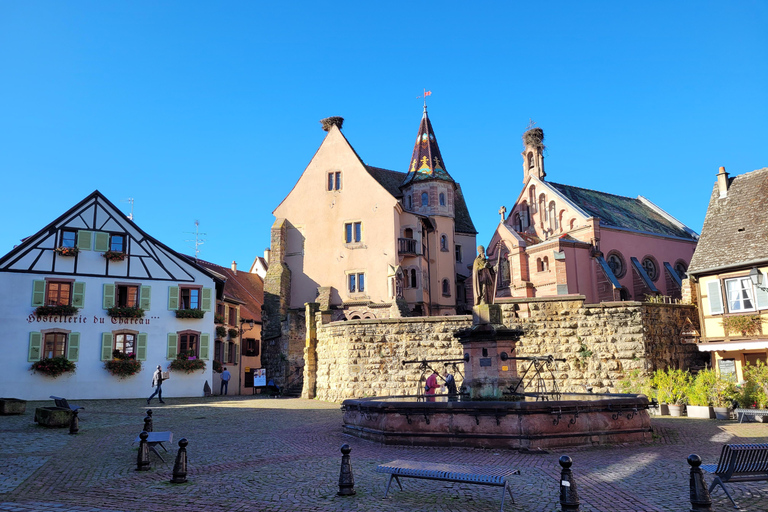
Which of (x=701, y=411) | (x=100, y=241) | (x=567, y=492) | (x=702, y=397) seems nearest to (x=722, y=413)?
(x=701, y=411)

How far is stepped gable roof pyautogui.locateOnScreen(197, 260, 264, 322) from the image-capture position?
1788 inches

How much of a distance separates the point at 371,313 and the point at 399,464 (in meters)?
29.5

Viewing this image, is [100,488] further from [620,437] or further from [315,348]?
[315,348]

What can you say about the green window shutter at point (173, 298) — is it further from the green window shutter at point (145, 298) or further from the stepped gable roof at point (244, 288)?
the stepped gable roof at point (244, 288)


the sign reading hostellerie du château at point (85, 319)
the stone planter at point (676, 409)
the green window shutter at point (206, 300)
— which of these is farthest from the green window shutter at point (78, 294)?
the stone planter at point (676, 409)

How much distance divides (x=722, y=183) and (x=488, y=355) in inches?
737

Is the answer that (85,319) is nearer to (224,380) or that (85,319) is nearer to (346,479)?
(224,380)

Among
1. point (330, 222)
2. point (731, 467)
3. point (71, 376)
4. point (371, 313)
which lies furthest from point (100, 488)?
point (330, 222)

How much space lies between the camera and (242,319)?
4244 cm

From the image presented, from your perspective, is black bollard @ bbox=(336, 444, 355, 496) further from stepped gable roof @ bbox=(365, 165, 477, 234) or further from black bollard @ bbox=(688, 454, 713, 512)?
stepped gable roof @ bbox=(365, 165, 477, 234)

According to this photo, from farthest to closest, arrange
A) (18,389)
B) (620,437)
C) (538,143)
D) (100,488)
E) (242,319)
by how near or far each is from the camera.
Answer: (538,143)
(242,319)
(18,389)
(620,437)
(100,488)

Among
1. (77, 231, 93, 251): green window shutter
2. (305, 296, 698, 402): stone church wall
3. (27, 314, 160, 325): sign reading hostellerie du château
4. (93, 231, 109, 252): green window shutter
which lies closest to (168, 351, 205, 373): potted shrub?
(27, 314, 160, 325): sign reading hostellerie du château

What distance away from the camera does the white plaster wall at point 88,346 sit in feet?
95.3

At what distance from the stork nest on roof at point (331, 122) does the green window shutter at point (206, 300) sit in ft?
50.5
